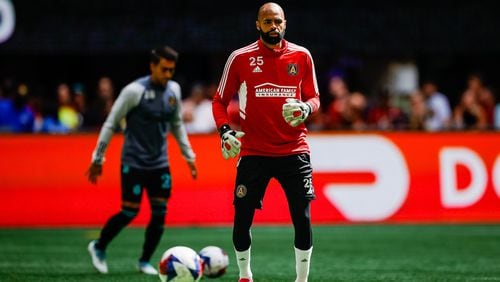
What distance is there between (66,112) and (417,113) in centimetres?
610

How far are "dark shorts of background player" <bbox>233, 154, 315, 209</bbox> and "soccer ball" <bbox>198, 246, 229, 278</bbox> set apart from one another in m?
1.27

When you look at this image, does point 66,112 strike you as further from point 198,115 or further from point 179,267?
point 179,267

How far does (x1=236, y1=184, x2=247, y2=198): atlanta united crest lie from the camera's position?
32.0 ft

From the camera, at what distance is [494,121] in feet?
66.3

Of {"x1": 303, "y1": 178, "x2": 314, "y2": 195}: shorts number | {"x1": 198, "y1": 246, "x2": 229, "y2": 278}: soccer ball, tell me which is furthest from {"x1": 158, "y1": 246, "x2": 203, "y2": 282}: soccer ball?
{"x1": 303, "y1": 178, "x2": 314, "y2": 195}: shorts number

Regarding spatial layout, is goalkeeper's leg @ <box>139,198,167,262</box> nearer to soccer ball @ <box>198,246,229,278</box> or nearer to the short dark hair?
soccer ball @ <box>198,246,229,278</box>

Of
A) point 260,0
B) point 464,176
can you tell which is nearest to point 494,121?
point 464,176

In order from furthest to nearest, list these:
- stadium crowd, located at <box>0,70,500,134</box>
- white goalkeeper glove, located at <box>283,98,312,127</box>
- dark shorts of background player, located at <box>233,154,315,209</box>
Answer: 1. stadium crowd, located at <box>0,70,500,134</box>
2. dark shorts of background player, located at <box>233,154,315,209</box>
3. white goalkeeper glove, located at <box>283,98,312,127</box>

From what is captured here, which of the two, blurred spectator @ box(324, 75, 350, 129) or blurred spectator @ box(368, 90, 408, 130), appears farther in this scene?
blurred spectator @ box(368, 90, 408, 130)

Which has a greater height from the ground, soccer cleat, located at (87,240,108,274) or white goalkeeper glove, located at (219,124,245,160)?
white goalkeeper glove, located at (219,124,245,160)

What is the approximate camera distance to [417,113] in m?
19.7

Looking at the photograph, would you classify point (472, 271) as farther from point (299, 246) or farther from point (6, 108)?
point (6, 108)

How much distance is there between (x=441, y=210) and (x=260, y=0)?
194 inches

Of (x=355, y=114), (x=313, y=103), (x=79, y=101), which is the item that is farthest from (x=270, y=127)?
(x=79, y=101)
